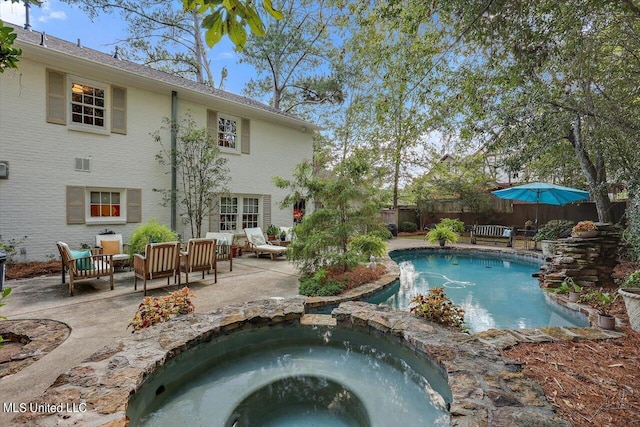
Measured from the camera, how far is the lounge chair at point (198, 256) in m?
5.55

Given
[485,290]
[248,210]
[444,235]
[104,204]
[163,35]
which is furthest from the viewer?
[163,35]

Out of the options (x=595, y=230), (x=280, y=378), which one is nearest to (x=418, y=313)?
(x=280, y=378)

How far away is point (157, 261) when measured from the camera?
5027mm

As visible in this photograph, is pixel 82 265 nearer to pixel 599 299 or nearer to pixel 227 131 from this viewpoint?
pixel 227 131

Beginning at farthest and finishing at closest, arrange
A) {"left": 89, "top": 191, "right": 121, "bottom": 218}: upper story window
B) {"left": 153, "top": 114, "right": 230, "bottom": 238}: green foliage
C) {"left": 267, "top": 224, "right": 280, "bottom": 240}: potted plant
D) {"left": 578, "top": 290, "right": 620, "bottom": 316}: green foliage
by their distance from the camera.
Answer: {"left": 267, "top": 224, "right": 280, "bottom": 240}: potted plant < {"left": 153, "top": 114, "right": 230, "bottom": 238}: green foliage < {"left": 89, "top": 191, "right": 121, "bottom": 218}: upper story window < {"left": 578, "top": 290, "right": 620, "bottom": 316}: green foliage

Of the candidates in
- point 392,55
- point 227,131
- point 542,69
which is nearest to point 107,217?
point 227,131

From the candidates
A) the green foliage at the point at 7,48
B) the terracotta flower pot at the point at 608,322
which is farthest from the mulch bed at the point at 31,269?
the terracotta flower pot at the point at 608,322

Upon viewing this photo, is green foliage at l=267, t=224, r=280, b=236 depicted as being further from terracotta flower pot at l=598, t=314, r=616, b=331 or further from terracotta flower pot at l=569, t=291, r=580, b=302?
terracotta flower pot at l=598, t=314, r=616, b=331

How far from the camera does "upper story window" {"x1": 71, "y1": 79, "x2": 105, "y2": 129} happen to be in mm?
7031

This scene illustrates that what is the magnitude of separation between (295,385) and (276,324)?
104 centimetres

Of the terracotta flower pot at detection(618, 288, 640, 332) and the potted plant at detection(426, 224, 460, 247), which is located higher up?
the potted plant at detection(426, 224, 460, 247)

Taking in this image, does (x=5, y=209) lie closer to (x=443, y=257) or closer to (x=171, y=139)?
(x=171, y=139)

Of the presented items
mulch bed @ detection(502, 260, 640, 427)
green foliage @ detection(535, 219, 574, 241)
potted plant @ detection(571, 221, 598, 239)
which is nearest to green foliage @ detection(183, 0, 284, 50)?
mulch bed @ detection(502, 260, 640, 427)

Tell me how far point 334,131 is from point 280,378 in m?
16.7
